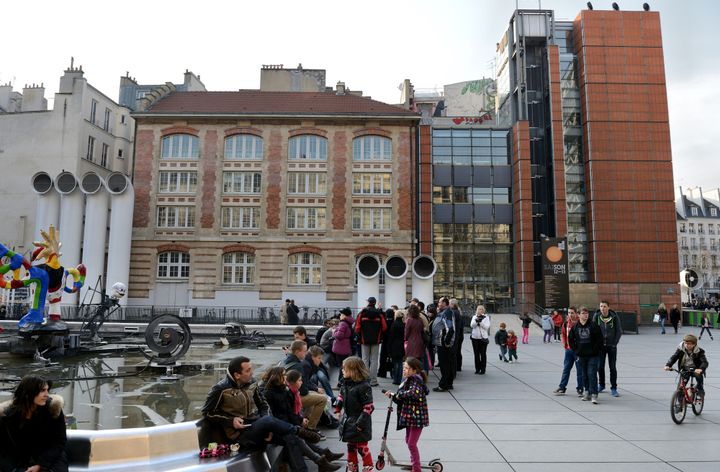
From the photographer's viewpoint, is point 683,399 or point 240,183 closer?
point 683,399

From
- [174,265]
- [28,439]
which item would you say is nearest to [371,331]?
[28,439]

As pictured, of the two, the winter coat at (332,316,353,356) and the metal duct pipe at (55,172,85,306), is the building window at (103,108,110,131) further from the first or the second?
the winter coat at (332,316,353,356)

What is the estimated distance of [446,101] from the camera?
64.0m

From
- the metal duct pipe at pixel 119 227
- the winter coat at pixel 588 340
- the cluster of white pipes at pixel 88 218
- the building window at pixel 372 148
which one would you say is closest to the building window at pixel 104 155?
the cluster of white pipes at pixel 88 218

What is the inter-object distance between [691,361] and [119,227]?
33.0 meters

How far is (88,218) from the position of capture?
33.3m

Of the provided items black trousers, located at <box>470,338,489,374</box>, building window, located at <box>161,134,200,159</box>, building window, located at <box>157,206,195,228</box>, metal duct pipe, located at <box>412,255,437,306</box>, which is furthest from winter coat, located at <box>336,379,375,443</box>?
building window, located at <box>161,134,200,159</box>

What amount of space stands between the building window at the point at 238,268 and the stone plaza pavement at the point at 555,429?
25.1m

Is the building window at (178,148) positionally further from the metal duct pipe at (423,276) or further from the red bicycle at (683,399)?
the red bicycle at (683,399)

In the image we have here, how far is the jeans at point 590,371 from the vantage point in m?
10.2

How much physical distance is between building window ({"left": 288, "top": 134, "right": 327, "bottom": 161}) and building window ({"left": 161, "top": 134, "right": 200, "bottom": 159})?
6.72 m

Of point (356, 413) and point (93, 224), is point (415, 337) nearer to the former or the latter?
point (356, 413)

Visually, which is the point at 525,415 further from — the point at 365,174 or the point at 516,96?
the point at 516,96

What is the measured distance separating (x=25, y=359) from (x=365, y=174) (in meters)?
26.8
